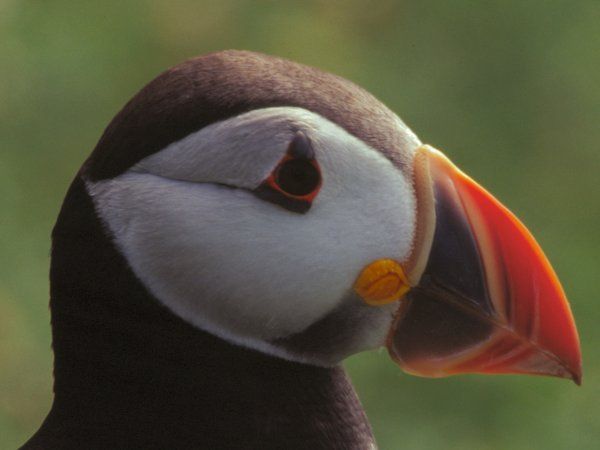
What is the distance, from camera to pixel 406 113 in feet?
19.7

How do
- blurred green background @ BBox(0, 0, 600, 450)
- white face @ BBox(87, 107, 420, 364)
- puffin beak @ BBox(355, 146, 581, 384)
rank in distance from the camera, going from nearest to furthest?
white face @ BBox(87, 107, 420, 364) → puffin beak @ BBox(355, 146, 581, 384) → blurred green background @ BBox(0, 0, 600, 450)

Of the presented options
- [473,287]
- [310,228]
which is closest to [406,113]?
[473,287]

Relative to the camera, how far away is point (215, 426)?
2637mm

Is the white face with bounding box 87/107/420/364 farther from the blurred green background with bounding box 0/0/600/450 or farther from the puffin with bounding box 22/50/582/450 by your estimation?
the blurred green background with bounding box 0/0/600/450

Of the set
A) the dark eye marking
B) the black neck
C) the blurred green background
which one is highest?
the dark eye marking

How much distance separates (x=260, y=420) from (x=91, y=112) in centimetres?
356

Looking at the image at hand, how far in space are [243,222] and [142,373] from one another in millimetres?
321

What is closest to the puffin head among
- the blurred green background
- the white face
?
the white face

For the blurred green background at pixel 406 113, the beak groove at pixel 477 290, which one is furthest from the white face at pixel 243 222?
the blurred green background at pixel 406 113

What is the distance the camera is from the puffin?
259 cm

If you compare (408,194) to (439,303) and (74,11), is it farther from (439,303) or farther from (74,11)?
(74,11)

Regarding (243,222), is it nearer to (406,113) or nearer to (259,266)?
(259,266)

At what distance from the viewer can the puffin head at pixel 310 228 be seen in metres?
2.59

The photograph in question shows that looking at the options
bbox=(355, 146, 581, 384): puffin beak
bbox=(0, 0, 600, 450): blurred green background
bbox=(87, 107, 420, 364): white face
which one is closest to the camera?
bbox=(87, 107, 420, 364): white face
